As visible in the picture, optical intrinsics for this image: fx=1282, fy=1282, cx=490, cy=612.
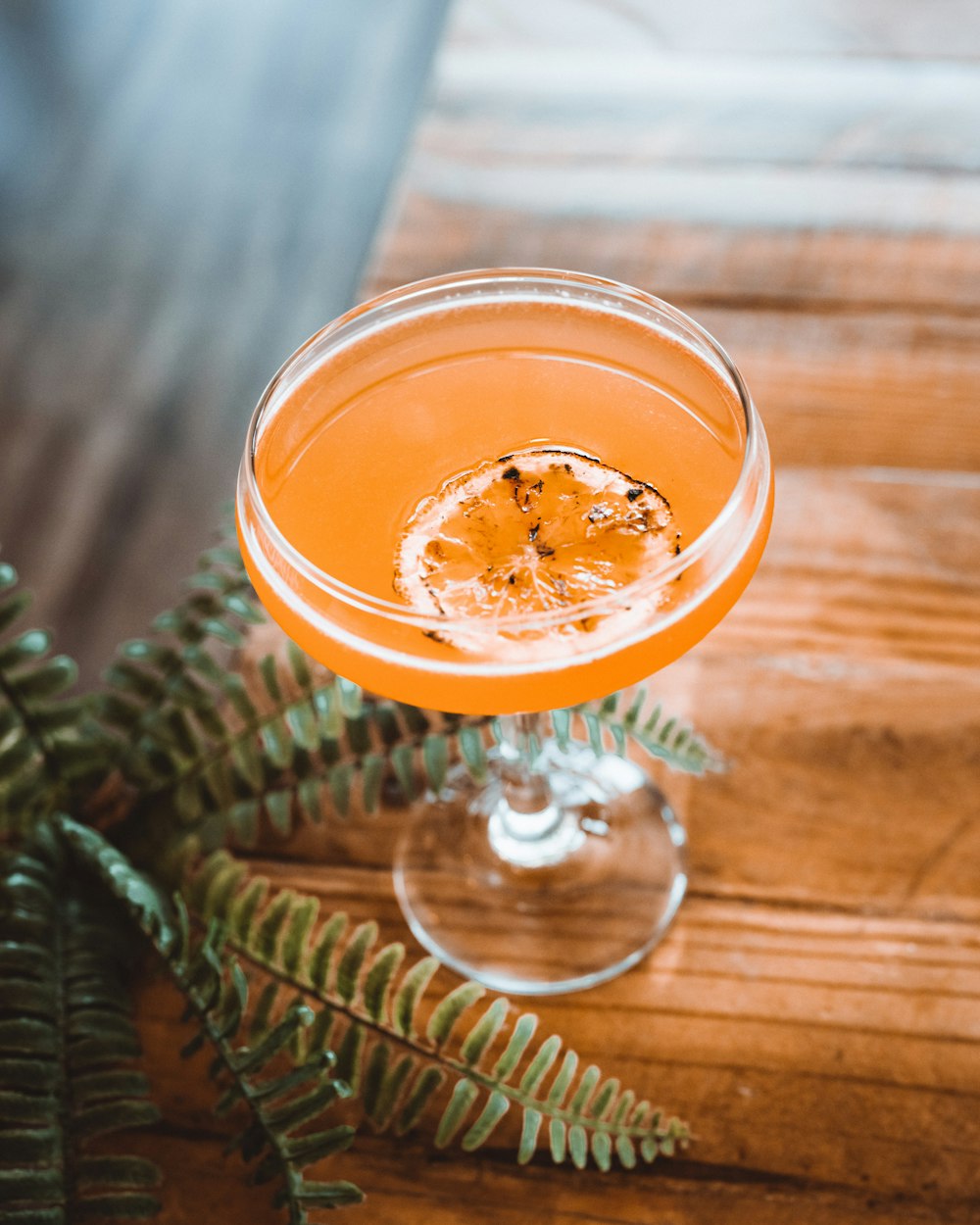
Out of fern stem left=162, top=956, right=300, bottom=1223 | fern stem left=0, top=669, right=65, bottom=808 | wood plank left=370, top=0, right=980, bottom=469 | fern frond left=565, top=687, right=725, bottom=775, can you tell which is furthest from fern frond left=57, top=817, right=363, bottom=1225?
wood plank left=370, top=0, right=980, bottom=469

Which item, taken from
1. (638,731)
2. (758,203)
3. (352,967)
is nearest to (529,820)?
(638,731)

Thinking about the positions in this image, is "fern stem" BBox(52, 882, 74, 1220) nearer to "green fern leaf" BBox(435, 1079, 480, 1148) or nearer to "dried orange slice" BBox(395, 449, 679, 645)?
"green fern leaf" BBox(435, 1079, 480, 1148)

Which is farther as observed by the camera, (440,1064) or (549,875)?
(549,875)

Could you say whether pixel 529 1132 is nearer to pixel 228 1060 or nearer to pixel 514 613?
pixel 228 1060

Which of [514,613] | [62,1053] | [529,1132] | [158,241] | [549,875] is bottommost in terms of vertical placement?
[158,241]

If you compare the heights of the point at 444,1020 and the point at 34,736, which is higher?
the point at 34,736

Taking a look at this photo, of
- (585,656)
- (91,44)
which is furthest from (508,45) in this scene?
(91,44)

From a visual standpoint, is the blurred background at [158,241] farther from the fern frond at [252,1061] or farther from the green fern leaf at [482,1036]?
the green fern leaf at [482,1036]
